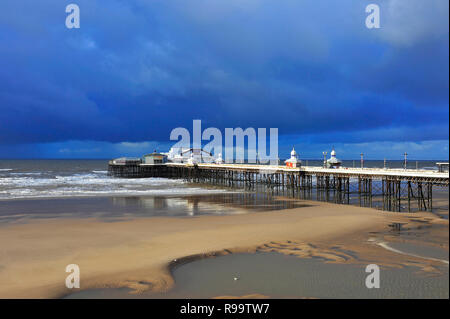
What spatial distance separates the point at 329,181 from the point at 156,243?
1471 inches

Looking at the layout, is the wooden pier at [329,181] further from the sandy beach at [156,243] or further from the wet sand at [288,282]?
the wet sand at [288,282]

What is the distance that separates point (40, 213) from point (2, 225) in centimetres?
423

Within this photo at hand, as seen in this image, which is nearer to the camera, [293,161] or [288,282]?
[288,282]

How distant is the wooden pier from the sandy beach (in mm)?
2726

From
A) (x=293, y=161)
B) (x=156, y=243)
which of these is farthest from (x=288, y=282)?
(x=293, y=161)

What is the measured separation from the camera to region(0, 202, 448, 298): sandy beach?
10.1 meters

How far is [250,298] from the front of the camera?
27.8 feet

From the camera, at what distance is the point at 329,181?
156ft

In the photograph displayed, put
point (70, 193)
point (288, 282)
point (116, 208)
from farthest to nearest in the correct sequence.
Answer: point (70, 193)
point (116, 208)
point (288, 282)

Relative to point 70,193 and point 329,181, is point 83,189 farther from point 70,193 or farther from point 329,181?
point 329,181
